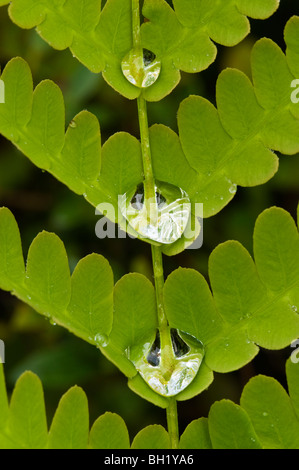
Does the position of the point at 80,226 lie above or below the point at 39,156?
above

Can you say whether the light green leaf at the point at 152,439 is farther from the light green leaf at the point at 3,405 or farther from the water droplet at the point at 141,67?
the water droplet at the point at 141,67

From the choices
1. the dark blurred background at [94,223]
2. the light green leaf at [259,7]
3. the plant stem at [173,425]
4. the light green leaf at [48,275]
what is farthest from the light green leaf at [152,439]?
the dark blurred background at [94,223]

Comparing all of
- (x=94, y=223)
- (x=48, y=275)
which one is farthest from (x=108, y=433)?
(x=94, y=223)

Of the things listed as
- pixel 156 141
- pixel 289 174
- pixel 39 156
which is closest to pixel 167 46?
pixel 156 141

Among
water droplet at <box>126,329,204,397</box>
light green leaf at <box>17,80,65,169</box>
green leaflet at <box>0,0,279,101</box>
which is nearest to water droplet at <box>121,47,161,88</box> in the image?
green leaflet at <box>0,0,279,101</box>
